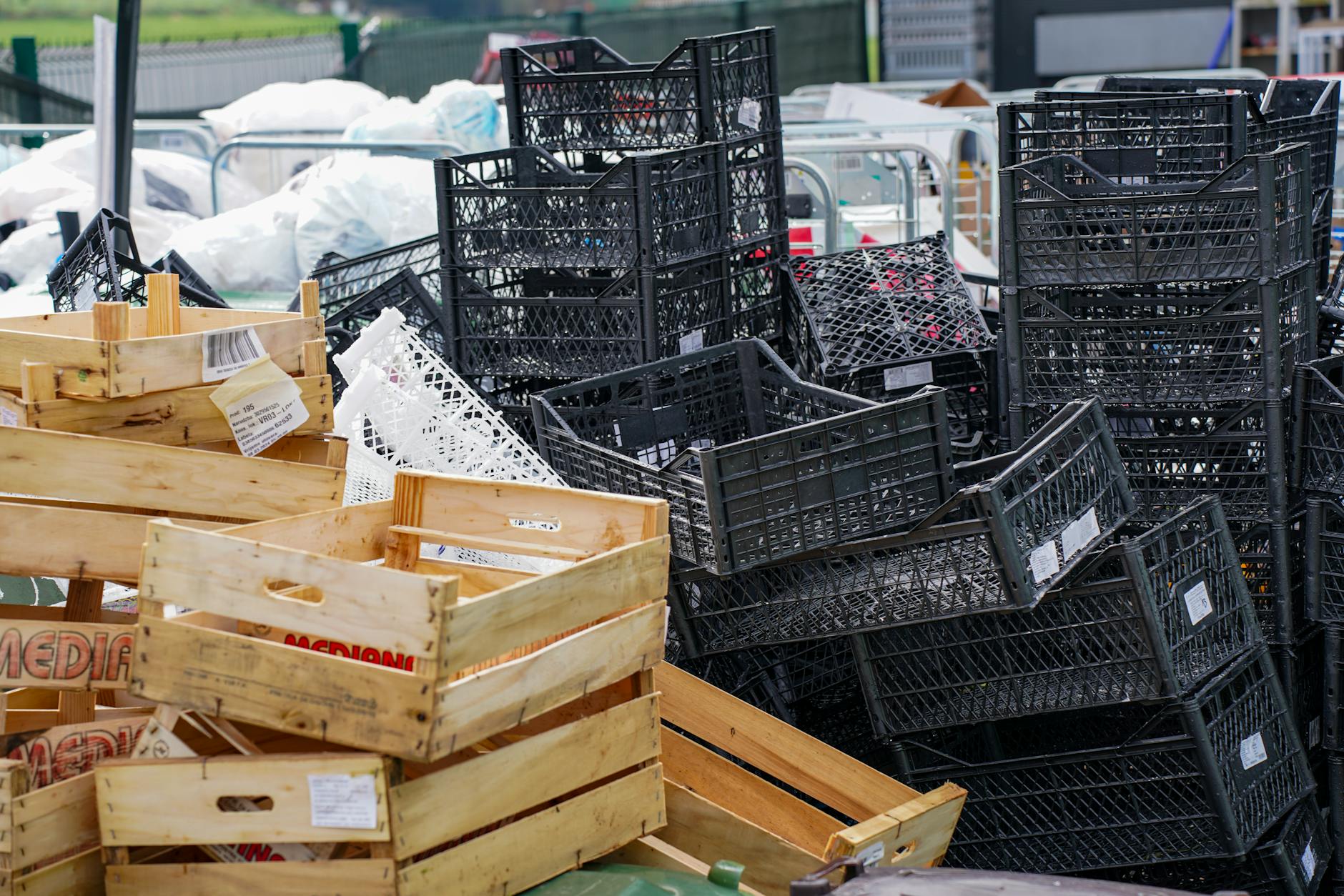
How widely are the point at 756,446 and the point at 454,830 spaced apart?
1.13 m

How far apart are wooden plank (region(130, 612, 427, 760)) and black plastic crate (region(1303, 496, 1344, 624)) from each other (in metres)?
2.51

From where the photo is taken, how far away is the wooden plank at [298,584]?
2441 mm

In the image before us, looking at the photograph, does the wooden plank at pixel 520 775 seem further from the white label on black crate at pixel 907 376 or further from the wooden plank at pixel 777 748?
the white label on black crate at pixel 907 376

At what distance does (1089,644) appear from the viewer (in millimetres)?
3414

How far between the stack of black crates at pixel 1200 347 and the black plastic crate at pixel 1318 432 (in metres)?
0.01

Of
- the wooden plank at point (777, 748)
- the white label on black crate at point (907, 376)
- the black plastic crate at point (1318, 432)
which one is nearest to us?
the wooden plank at point (777, 748)

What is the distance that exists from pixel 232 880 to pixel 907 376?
275cm

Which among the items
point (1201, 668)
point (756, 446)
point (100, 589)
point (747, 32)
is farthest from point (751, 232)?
point (100, 589)

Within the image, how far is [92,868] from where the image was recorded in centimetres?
275

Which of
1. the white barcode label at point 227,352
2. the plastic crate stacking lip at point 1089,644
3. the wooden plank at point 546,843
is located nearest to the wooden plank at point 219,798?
the wooden plank at point 546,843

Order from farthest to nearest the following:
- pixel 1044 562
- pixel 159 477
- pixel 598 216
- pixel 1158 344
→ pixel 598 216
pixel 1158 344
pixel 1044 562
pixel 159 477

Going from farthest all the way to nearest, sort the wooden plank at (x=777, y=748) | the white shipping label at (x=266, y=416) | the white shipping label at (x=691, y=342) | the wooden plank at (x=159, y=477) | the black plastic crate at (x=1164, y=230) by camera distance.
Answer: the white shipping label at (x=691, y=342)
the black plastic crate at (x=1164, y=230)
the wooden plank at (x=777, y=748)
the white shipping label at (x=266, y=416)
the wooden plank at (x=159, y=477)

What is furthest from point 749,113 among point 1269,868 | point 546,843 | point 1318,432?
point 546,843

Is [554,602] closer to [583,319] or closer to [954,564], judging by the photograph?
[954,564]
